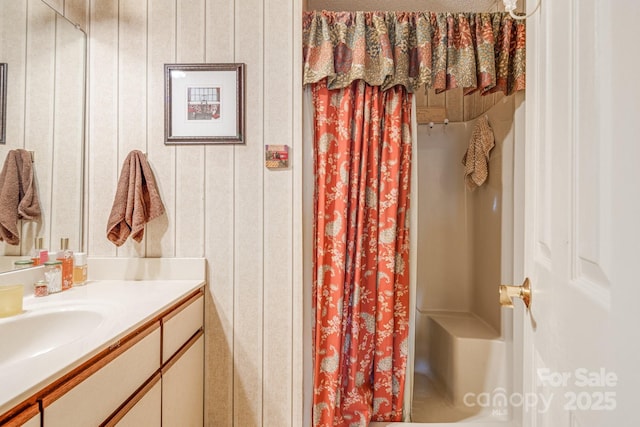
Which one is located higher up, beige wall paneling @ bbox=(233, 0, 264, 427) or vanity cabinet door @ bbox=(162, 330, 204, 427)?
beige wall paneling @ bbox=(233, 0, 264, 427)

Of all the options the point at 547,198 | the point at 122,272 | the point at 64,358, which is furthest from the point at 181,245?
the point at 547,198

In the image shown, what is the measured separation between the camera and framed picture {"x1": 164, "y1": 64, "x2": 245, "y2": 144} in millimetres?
1550

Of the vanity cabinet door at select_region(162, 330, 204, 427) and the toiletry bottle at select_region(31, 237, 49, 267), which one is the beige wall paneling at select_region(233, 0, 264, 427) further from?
the toiletry bottle at select_region(31, 237, 49, 267)

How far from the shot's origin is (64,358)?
717 mm

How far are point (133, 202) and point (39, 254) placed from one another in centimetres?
40

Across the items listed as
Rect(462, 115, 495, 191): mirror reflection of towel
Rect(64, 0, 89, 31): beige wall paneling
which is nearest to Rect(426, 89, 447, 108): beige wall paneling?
Rect(462, 115, 495, 191): mirror reflection of towel

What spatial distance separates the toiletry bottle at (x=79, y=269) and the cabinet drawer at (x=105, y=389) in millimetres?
623

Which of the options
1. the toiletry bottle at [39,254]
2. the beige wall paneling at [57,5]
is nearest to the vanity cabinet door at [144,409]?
the toiletry bottle at [39,254]

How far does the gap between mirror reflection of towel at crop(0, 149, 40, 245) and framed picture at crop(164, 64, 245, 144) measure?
21.7 inches

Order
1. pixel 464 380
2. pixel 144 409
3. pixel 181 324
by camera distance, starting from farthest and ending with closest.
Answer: pixel 464 380 → pixel 181 324 → pixel 144 409

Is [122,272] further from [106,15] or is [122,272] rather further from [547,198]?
[547,198]

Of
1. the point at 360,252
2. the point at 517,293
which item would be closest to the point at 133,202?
the point at 360,252

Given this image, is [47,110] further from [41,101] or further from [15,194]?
[15,194]

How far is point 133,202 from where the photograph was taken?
147 cm
